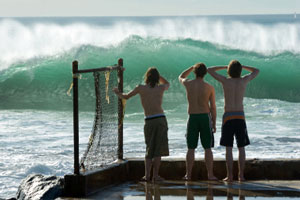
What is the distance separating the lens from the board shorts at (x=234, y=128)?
7.02 meters

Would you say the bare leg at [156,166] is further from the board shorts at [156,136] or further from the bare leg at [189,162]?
the bare leg at [189,162]

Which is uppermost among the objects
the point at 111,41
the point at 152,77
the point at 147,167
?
the point at 111,41

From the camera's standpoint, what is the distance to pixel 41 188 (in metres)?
7.29

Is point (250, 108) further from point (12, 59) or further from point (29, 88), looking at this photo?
point (12, 59)

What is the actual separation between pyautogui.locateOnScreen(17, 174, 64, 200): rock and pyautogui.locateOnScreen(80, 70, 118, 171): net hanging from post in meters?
0.39

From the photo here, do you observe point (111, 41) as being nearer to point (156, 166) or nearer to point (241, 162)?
point (156, 166)

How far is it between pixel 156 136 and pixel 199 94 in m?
0.72

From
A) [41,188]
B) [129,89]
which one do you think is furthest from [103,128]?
[129,89]

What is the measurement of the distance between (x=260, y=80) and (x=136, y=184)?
66.0ft

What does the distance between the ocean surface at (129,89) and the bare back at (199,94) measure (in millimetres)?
3779

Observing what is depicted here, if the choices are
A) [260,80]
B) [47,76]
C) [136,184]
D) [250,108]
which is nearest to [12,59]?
[47,76]

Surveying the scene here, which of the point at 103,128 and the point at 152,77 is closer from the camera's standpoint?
the point at 152,77

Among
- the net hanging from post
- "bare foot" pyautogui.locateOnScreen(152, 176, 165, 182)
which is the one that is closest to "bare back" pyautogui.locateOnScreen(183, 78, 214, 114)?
"bare foot" pyautogui.locateOnScreen(152, 176, 165, 182)

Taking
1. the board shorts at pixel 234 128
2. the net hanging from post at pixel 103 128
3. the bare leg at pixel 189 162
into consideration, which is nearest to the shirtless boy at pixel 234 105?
the board shorts at pixel 234 128
